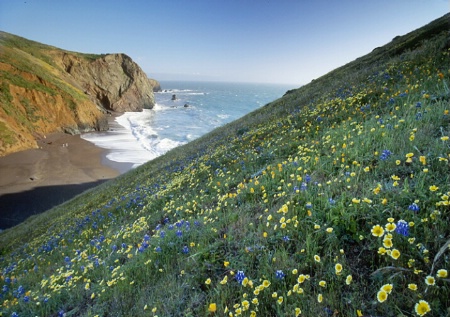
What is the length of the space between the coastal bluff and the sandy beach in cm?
313

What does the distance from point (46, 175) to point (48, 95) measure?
99.1ft

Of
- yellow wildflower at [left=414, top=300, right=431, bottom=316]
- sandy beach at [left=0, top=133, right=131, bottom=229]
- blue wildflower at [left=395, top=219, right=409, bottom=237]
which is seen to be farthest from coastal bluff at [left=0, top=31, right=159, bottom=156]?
yellow wildflower at [left=414, top=300, right=431, bottom=316]

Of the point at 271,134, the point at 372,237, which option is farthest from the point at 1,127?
the point at 372,237

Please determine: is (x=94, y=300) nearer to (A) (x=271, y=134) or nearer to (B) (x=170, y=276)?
(B) (x=170, y=276)

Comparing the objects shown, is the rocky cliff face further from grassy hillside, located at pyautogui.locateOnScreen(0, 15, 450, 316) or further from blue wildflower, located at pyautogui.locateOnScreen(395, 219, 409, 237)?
blue wildflower, located at pyautogui.locateOnScreen(395, 219, 409, 237)

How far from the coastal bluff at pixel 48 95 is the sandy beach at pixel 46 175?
3130 mm

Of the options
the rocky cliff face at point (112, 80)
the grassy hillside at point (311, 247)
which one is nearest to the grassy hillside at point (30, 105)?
the rocky cliff face at point (112, 80)

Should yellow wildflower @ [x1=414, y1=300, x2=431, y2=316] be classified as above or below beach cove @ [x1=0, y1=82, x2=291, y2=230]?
above

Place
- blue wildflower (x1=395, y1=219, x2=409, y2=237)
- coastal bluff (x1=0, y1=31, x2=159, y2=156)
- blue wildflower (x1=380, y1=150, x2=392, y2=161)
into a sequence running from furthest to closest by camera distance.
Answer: coastal bluff (x1=0, y1=31, x2=159, y2=156) → blue wildflower (x1=380, y1=150, x2=392, y2=161) → blue wildflower (x1=395, y1=219, x2=409, y2=237)

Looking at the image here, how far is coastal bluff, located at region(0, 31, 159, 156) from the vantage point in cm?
4363

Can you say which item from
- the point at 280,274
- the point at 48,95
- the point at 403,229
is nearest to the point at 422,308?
the point at 403,229

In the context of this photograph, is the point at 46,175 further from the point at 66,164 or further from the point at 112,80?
the point at 112,80

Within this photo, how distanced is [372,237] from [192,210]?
14.7 ft

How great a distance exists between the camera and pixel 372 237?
3029mm
